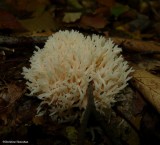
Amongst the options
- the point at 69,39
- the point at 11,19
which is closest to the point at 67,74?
the point at 69,39

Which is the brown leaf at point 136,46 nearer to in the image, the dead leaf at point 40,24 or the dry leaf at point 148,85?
the dry leaf at point 148,85

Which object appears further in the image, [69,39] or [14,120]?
[69,39]

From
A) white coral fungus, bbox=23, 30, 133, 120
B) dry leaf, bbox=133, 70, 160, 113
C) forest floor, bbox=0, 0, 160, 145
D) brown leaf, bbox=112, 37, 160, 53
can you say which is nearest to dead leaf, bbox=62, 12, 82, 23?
forest floor, bbox=0, 0, 160, 145

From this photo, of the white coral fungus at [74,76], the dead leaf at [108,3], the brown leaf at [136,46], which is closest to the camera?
the white coral fungus at [74,76]

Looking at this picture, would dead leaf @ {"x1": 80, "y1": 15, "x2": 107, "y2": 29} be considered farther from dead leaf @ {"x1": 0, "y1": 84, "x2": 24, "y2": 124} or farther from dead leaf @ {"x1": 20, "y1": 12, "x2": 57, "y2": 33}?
dead leaf @ {"x1": 0, "y1": 84, "x2": 24, "y2": 124}

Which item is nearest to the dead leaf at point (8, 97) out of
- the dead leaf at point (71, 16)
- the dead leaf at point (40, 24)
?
the dead leaf at point (40, 24)

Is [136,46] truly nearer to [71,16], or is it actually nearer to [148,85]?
[148,85]

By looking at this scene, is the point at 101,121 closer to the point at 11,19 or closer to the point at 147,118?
the point at 147,118

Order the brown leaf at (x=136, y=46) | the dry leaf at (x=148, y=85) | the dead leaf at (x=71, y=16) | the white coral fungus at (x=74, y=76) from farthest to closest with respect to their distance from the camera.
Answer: the dead leaf at (x=71, y=16), the brown leaf at (x=136, y=46), the dry leaf at (x=148, y=85), the white coral fungus at (x=74, y=76)
